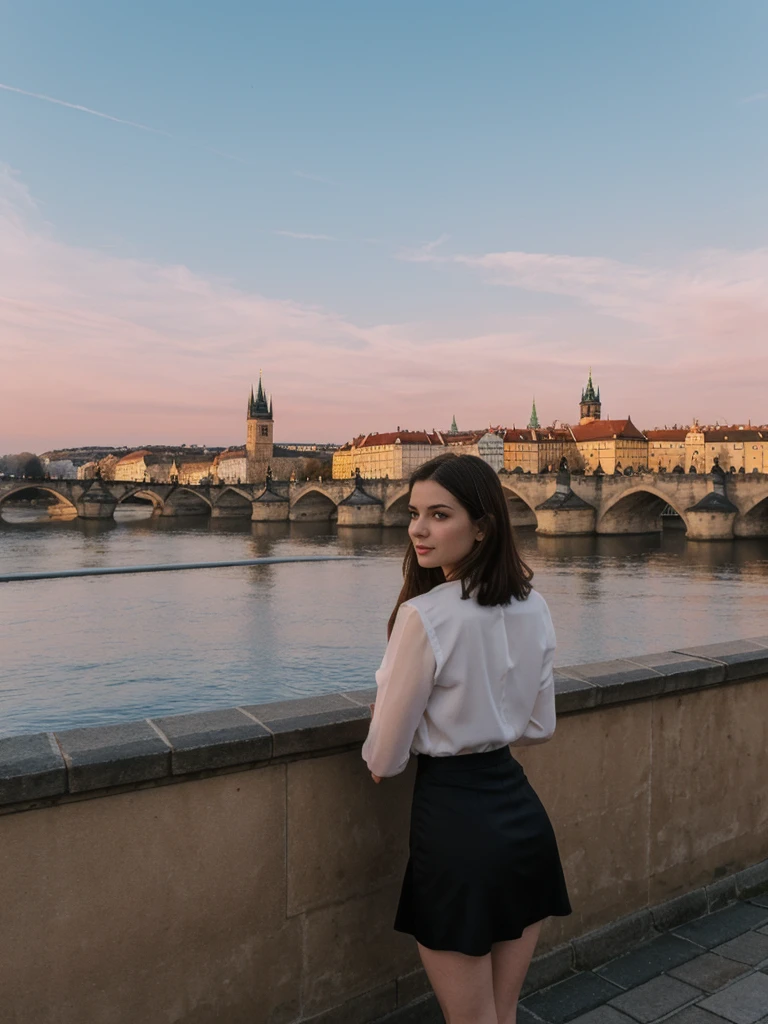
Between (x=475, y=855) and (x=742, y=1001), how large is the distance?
101cm

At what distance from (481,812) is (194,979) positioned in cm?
72

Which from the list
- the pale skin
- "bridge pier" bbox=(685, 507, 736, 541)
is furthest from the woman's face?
"bridge pier" bbox=(685, 507, 736, 541)

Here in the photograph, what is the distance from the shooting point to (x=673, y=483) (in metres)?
43.2

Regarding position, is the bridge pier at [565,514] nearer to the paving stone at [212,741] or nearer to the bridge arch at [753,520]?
the bridge arch at [753,520]

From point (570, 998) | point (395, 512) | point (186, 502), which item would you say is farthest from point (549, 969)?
point (186, 502)

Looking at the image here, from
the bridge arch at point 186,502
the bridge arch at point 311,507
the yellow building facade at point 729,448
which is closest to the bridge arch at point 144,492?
the bridge arch at point 186,502

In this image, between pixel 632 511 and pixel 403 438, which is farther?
pixel 403 438

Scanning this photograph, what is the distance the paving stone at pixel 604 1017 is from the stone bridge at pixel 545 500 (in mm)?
29380

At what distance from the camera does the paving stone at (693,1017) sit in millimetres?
2008

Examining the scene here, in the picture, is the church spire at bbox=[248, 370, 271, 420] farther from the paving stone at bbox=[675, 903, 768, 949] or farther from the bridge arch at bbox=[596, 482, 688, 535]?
the paving stone at bbox=[675, 903, 768, 949]

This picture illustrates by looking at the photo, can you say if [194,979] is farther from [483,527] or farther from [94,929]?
[483,527]

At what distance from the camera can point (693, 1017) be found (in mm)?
2031

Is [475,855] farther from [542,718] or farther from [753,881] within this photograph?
[753,881]

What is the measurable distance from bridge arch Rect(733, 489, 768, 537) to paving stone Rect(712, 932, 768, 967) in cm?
4149
